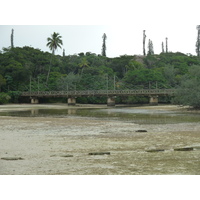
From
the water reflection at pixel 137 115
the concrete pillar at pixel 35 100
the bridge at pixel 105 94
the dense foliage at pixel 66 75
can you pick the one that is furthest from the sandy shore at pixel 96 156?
the concrete pillar at pixel 35 100

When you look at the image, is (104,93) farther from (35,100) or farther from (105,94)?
(35,100)

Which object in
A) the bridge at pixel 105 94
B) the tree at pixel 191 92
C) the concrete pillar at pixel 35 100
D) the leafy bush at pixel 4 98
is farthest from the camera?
the concrete pillar at pixel 35 100

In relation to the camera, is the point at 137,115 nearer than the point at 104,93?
Yes

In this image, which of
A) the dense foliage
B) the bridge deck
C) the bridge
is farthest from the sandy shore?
the dense foliage

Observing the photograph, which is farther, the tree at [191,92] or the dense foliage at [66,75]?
the dense foliage at [66,75]

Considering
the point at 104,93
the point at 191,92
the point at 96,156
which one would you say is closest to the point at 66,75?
the point at 104,93

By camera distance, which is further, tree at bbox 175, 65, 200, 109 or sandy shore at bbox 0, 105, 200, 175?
tree at bbox 175, 65, 200, 109

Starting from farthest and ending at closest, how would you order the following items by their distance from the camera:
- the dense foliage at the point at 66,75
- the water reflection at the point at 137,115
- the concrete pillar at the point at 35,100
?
the dense foliage at the point at 66,75 < the concrete pillar at the point at 35,100 < the water reflection at the point at 137,115

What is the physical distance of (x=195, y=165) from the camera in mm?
10266

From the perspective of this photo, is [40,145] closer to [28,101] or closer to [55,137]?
[55,137]

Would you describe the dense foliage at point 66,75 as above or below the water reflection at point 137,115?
above

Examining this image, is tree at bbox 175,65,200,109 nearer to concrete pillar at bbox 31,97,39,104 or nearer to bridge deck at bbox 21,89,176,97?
bridge deck at bbox 21,89,176,97

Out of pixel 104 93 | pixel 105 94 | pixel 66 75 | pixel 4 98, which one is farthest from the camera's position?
pixel 66 75

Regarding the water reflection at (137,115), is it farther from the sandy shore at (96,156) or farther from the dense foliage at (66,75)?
the dense foliage at (66,75)
